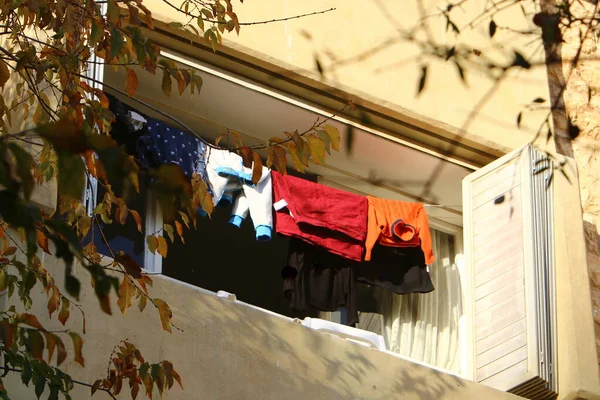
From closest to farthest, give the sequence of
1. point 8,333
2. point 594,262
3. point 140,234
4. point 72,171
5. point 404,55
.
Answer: point 72,171 < point 8,333 < point 140,234 < point 594,262 < point 404,55

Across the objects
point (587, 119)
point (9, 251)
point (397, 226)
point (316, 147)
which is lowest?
point (9, 251)

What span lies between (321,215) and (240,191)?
58 centimetres

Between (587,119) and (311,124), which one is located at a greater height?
(587,119)

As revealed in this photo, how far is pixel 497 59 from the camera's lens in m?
9.97

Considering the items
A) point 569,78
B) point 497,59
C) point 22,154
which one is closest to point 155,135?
point 497,59

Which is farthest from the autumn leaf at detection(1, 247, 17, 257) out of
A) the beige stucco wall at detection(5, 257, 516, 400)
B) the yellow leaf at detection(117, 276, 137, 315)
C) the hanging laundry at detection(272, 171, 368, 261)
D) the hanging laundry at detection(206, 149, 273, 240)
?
the hanging laundry at detection(272, 171, 368, 261)

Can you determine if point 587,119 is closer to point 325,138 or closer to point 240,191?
point 240,191

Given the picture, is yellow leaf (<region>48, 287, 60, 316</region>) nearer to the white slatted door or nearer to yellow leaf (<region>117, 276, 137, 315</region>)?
yellow leaf (<region>117, 276, 137, 315</region>)

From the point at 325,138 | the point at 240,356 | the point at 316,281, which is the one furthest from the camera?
the point at 316,281

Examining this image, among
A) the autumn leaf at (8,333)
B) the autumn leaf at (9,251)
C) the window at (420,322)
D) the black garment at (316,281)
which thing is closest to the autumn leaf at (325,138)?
the autumn leaf at (9,251)

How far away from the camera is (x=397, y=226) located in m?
8.98

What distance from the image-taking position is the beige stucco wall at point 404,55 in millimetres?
Result: 8930

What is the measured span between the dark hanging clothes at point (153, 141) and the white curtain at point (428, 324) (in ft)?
5.92

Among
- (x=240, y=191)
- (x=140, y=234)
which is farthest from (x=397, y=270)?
(x=140, y=234)
